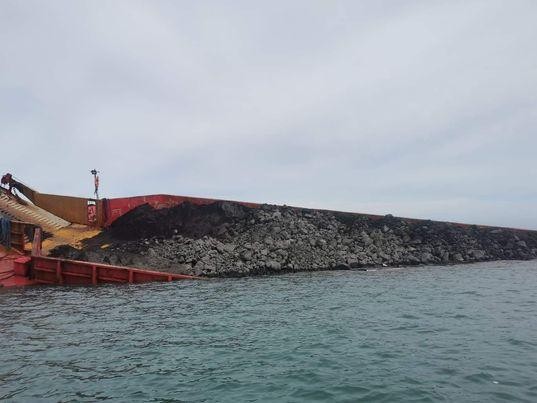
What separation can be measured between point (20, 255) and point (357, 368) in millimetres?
16645

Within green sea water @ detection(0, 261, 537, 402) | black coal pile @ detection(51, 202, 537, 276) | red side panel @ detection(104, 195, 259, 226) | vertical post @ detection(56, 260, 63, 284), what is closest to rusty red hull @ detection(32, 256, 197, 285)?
vertical post @ detection(56, 260, 63, 284)

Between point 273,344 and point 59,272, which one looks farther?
point 59,272

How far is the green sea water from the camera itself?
7.15 m

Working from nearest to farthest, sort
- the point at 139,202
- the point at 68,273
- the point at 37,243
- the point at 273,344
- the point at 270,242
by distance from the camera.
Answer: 1. the point at 273,344
2. the point at 68,273
3. the point at 37,243
4. the point at 270,242
5. the point at 139,202

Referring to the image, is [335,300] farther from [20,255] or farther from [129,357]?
[20,255]

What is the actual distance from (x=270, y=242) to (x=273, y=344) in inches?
505

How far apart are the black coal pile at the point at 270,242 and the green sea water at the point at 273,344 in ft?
12.9

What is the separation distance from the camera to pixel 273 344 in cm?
955

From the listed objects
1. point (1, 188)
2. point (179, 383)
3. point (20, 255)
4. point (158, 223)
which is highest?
point (1, 188)

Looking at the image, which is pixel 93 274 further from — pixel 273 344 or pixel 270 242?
pixel 273 344

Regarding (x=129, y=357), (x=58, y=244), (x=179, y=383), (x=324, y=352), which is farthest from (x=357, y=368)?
(x=58, y=244)

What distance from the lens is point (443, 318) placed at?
11.6 metres

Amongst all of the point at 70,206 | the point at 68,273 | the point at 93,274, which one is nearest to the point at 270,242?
the point at 93,274

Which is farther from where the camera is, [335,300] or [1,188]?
[1,188]
